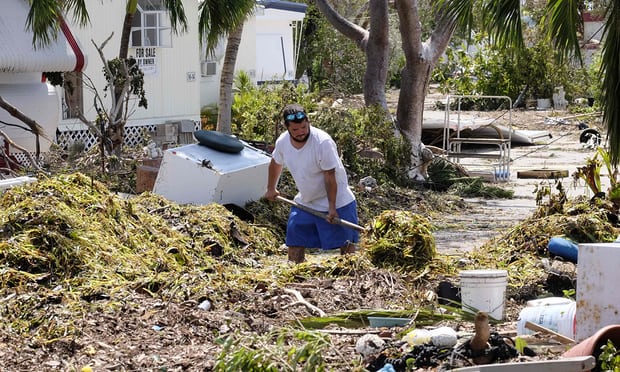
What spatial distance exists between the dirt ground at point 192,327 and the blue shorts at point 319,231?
79 centimetres

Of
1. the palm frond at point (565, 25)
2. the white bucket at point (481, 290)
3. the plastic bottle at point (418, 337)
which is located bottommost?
the white bucket at point (481, 290)

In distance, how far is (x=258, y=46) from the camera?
32.9 metres

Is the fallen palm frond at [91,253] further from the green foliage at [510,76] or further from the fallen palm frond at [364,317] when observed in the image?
the green foliage at [510,76]

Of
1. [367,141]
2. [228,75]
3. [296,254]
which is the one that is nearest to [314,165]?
[296,254]

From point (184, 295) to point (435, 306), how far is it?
166cm

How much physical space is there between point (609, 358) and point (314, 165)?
4058mm

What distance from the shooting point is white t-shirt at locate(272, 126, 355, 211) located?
8.48 meters

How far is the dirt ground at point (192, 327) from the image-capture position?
222 inches

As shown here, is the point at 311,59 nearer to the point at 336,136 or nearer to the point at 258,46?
the point at 258,46

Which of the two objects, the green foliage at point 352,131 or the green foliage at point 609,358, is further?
the green foliage at point 352,131

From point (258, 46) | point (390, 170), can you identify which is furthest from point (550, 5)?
point (258, 46)

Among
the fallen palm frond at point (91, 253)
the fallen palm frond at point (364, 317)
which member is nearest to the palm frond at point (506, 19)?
the fallen palm frond at point (91, 253)

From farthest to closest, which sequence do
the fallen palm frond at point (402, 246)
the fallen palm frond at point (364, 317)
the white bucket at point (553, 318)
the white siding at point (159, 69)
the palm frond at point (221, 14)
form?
the white siding at point (159, 69), the palm frond at point (221, 14), the fallen palm frond at point (402, 246), the fallen palm frond at point (364, 317), the white bucket at point (553, 318)

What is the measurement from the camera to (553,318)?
240 inches
